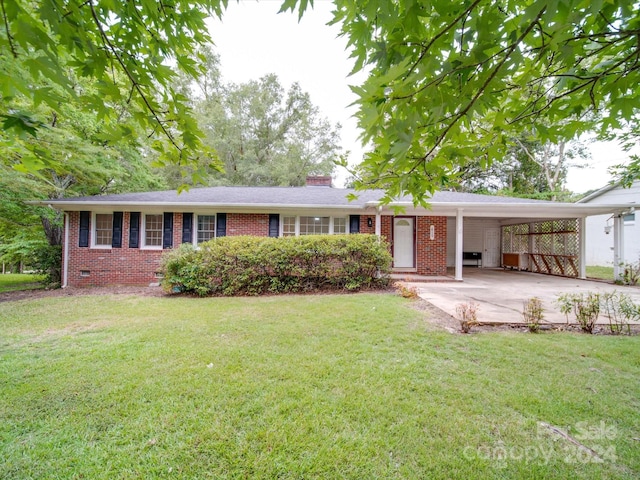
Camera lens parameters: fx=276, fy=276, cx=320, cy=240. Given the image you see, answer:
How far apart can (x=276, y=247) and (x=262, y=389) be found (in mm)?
5351

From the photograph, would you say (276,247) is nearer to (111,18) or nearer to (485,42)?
(111,18)

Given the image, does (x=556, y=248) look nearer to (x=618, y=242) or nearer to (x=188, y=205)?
(x=618, y=242)

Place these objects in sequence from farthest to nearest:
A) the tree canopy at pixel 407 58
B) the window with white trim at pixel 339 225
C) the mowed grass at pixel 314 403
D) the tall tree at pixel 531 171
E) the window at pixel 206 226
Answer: the tall tree at pixel 531 171 < the window with white trim at pixel 339 225 < the window at pixel 206 226 < the mowed grass at pixel 314 403 < the tree canopy at pixel 407 58

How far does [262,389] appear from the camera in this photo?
2775 mm

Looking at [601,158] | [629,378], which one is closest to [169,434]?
[629,378]

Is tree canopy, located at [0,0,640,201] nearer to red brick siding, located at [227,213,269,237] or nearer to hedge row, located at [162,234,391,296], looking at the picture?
hedge row, located at [162,234,391,296]

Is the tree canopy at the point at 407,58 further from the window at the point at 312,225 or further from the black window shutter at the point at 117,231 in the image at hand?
the black window shutter at the point at 117,231

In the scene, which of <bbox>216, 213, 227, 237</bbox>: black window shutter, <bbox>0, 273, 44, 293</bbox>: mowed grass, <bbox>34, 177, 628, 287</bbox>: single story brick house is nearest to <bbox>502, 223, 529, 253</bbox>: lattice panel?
<bbox>34, 177, 628, 287</bbox>: single story brick house

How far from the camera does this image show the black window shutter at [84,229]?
947 centimetres

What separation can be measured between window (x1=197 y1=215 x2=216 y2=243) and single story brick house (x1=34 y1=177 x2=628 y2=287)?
34mm

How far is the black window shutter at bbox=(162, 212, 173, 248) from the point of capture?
31.6 ft

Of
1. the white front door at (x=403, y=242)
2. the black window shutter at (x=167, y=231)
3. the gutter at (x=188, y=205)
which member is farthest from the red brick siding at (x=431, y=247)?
the black window shutter at (x=167, y=231)

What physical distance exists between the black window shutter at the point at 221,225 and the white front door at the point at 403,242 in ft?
21.0

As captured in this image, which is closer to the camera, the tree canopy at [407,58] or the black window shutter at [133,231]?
the tree canopy at [407,58]
